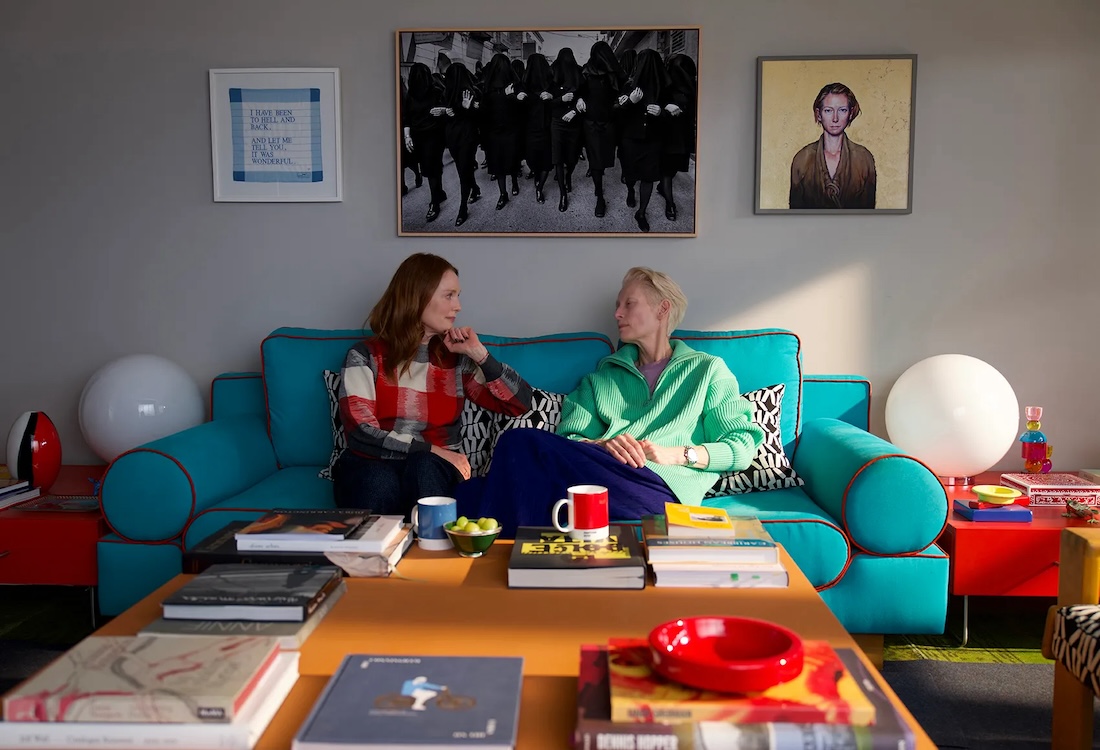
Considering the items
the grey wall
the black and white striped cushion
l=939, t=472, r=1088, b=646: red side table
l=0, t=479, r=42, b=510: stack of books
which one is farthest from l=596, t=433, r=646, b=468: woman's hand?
l=0, t=479, r=42, b=510: stack of books

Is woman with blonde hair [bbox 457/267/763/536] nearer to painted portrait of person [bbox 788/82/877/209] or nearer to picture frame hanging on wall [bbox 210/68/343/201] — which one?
painted portrait of person [bbox 788/82/877/209]

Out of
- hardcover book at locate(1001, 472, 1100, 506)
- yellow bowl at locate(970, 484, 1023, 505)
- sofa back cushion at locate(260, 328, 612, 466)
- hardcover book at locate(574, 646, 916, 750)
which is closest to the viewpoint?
hardcover book at locate(574, 646, 916, 750)

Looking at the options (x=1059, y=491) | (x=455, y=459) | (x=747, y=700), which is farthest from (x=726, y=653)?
(x=1059, y=491)

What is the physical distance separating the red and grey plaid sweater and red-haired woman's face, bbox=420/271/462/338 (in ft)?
0.28

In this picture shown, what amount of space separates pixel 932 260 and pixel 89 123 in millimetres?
3090

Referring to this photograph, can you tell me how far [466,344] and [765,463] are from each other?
100cm

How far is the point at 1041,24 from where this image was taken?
3.01 m

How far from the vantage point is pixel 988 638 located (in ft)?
8.57

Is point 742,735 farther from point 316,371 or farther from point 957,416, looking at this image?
point 316,371

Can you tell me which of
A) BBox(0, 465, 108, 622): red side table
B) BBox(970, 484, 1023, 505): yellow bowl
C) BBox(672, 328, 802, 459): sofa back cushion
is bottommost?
BBox(0, 465, 108, 622): red side table

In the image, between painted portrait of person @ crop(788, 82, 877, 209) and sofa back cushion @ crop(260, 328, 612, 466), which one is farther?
painted portrait of person @ crop(788, 82, 877, 209)

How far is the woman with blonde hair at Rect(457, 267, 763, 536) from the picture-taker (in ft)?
7.68

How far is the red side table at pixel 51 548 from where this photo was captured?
2555 mm

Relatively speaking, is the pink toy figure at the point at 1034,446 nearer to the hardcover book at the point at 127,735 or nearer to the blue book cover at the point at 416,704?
the blue book cover at the point at 416,704
